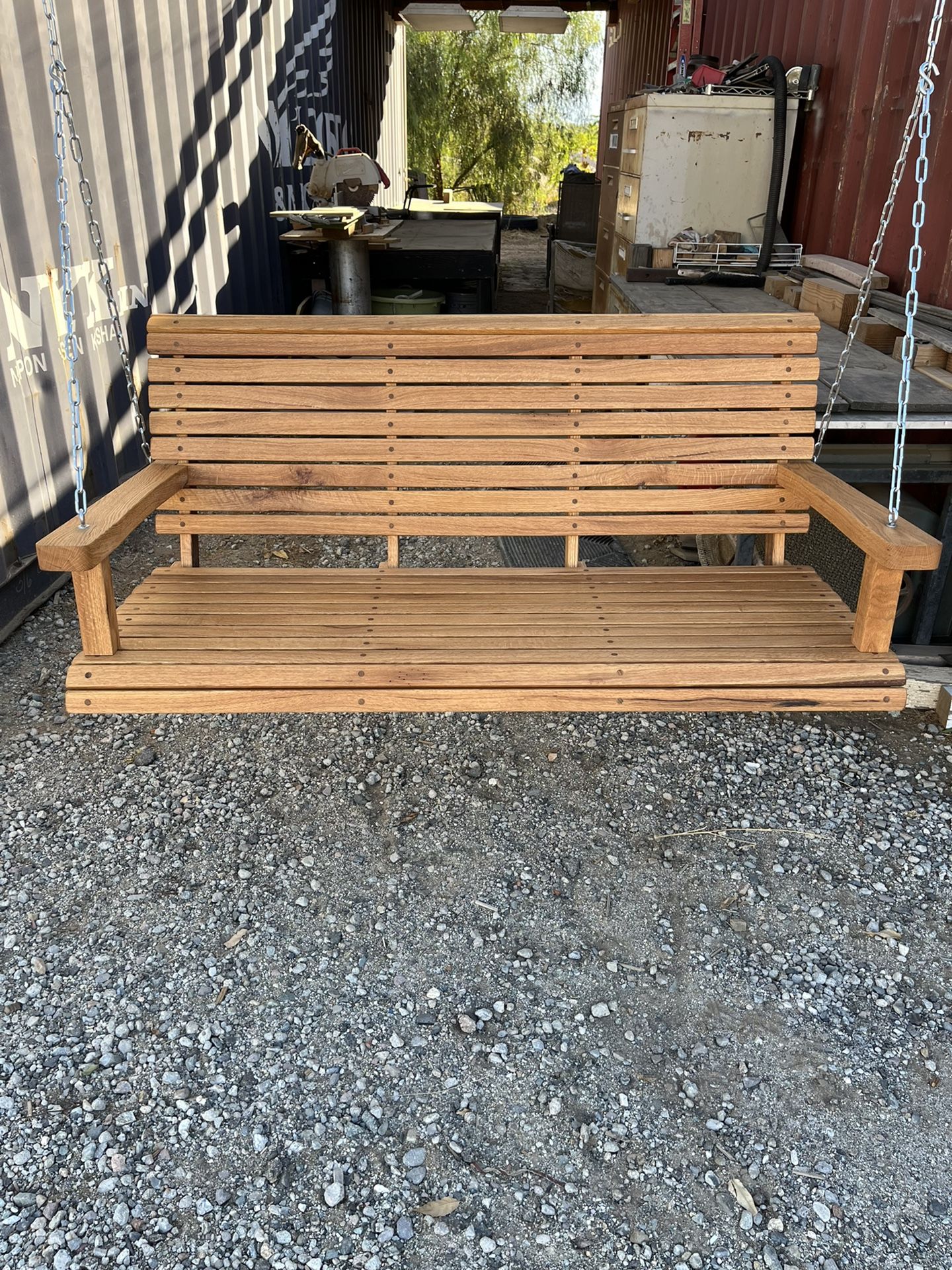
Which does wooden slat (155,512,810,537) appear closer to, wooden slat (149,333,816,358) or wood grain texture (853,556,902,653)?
wooden slat (149,333,816,358)

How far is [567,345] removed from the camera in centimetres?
281

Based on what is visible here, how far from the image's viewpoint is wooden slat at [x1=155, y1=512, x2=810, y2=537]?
2822mm

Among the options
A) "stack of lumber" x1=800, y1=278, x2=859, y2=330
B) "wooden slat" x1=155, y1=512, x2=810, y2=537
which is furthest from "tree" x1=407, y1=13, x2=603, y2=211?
"wooden slat" x1=155, y1=512, x2=810, y2=537

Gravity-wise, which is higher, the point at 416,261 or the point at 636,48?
the point at 636,48

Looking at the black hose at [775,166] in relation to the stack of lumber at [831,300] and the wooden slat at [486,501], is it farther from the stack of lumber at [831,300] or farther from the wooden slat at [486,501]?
the wooden slat at [486,501]

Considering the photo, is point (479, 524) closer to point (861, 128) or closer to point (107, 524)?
point (107, 524)

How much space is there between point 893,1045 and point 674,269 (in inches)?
182

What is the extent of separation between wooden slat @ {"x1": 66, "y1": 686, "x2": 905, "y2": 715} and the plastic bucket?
5.65 m

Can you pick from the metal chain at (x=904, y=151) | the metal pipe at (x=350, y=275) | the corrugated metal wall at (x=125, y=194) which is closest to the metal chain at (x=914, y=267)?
the metal chain at (x=904, y=151)

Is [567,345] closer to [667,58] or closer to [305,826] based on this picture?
[305,826]

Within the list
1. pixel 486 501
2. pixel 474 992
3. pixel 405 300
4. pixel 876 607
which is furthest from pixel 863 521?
pixel 405 300

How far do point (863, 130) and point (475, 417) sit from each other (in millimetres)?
3923

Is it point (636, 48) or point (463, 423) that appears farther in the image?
point (636, 48)

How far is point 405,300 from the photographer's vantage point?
7.29 metres
